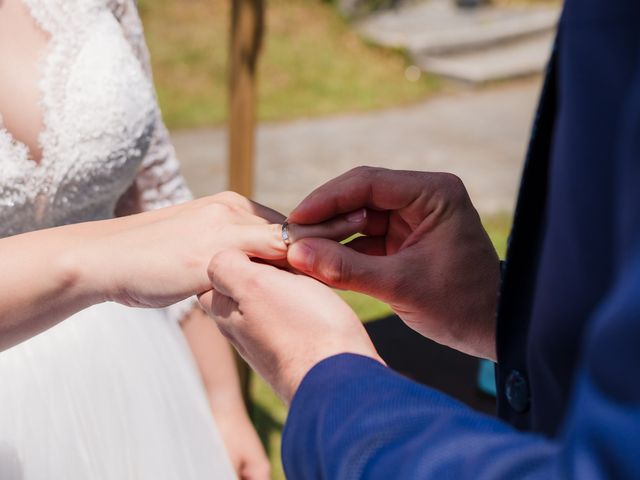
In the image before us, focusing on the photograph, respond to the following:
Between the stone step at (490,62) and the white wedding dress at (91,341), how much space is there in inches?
239

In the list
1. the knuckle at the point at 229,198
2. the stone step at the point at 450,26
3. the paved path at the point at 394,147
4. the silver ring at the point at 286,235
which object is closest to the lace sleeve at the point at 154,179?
the knuckle at the point at 229,198

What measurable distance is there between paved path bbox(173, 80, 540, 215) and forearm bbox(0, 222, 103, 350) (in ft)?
11.9

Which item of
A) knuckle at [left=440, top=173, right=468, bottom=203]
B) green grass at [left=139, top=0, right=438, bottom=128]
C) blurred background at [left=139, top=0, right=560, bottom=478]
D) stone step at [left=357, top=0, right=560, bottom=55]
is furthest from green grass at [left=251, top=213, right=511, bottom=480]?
stone step at [left=357, top=0, right=560, bottom=55]

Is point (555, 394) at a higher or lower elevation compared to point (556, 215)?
lower

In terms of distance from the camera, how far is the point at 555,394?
28.8 inches

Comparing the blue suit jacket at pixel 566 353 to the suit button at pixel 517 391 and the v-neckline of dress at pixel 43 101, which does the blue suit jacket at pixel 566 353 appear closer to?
the suit button at pixel 517 391

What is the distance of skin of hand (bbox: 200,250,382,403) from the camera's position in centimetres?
84

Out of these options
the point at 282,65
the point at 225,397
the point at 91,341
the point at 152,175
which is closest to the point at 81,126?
the point at 152,175

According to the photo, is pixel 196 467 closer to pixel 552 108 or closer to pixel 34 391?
pixel 34 391

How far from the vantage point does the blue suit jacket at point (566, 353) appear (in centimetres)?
55

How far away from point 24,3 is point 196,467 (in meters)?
0.83

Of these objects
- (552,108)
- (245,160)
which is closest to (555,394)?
(552,108)

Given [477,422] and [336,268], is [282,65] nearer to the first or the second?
[336,268]

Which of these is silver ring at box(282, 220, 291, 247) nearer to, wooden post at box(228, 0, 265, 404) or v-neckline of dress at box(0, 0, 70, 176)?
v-neckline of dress at box(0, 0, 70, 176)
